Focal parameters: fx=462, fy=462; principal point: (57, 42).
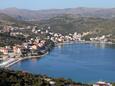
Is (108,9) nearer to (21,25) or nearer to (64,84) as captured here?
(21,25)

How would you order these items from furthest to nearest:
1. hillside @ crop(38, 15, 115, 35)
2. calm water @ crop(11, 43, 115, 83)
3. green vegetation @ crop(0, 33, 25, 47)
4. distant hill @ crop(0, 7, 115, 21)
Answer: distant hill @ crop(0, 7, 115, 21) → hillside @ crop(38, 15, 115, 35) → green vegetation @ crop(0, 33, 25, 47) → calm water @ crop(11, 43, 115, 83)

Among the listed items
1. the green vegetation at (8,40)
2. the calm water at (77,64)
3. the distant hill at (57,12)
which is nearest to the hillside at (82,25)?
the calm water at (77,64)

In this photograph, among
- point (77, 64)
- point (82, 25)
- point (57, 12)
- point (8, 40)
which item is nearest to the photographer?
point (77, 64)

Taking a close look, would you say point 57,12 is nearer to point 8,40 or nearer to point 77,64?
point 8,40

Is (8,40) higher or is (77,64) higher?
(8,40)

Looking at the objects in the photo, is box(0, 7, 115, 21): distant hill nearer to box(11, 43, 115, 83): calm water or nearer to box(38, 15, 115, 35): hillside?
box(38, 15, 115, 35): hillside

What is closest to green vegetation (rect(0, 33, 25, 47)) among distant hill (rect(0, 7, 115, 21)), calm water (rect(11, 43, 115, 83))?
calm water (rect(11, 43, 115, 83))

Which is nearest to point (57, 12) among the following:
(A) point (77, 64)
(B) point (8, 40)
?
(B) point (8, 40)

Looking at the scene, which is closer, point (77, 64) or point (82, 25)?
point (77, 64)
